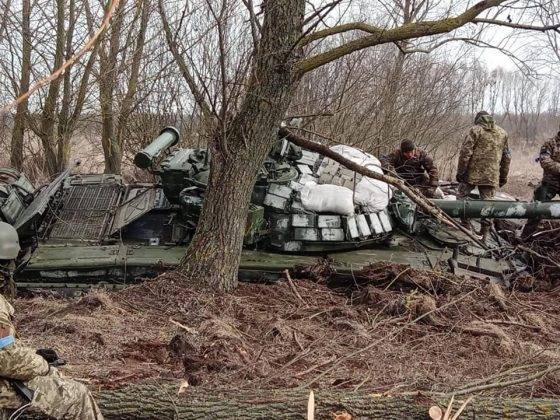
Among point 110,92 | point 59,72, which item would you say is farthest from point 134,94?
point 59,72

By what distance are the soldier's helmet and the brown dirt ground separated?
0.62 metres

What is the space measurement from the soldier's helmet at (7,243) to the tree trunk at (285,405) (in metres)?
2.47

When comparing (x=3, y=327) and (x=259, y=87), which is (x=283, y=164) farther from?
(x=3, y=327)

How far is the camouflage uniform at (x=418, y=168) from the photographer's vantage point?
9.28 meters

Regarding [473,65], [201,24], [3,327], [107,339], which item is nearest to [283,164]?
[107,339]

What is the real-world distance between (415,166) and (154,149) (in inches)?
159

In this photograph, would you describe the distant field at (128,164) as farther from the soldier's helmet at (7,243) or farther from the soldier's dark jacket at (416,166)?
the soldier's helmet at (7,243)

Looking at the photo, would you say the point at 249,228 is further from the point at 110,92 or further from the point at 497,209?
the point at 110,92

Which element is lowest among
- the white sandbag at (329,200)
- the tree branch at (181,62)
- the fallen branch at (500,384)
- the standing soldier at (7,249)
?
the fallen branch at (500,384)

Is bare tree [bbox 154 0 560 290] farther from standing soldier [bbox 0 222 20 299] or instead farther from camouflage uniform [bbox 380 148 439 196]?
camouflage uniform [bbox 380 148 439 196]

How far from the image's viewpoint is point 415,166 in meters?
9.54

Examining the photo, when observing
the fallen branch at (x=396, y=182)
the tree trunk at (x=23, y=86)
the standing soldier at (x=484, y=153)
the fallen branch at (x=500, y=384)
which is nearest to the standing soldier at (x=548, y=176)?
the standing soldier at (x=484, y=153)

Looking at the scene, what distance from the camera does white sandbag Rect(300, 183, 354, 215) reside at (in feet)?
24.8

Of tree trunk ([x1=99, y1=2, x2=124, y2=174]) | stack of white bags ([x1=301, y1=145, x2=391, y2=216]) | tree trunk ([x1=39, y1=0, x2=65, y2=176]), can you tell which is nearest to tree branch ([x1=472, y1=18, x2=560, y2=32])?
stack of white bags ([x1=301, y1=145, x2=391, y2=216])
